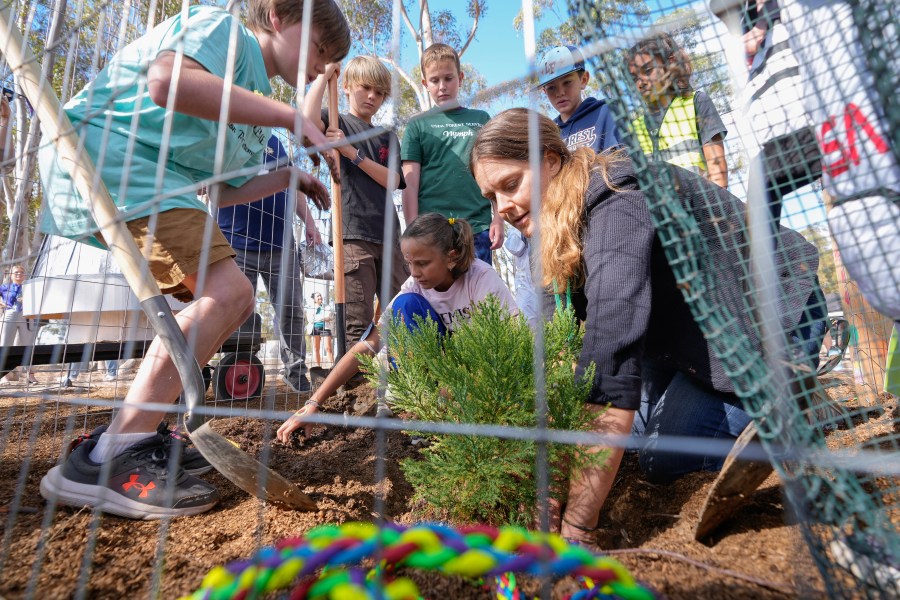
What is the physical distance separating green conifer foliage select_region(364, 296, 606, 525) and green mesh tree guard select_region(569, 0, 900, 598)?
354 mm

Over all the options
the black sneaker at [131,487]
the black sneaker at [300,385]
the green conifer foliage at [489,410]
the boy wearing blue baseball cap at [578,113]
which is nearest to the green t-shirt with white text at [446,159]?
the boy wearing blue baseball cap at [578,113]

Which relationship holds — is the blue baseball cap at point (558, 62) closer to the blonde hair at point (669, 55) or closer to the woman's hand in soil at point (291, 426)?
the blonde hair at point (669, 55)

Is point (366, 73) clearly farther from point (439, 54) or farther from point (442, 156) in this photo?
point (442, 156)

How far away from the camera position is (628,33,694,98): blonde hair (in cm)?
91

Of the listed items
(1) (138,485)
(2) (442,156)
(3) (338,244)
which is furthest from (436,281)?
(1) (138,485)

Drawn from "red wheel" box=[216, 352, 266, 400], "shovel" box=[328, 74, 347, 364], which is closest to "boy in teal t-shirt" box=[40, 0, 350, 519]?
"shovel" box=[328, 74, 347, 364]

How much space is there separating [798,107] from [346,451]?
1783 millimetres

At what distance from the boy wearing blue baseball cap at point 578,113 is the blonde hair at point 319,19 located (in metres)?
1.05

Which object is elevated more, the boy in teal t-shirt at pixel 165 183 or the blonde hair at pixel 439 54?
the blonde hair at pixel 439 54

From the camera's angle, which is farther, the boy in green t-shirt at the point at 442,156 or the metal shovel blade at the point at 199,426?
the boy in green t-shirt at the point at 442,156

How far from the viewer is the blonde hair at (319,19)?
1.52 metres

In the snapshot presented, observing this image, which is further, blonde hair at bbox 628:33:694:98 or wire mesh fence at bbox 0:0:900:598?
blonde hair at bbox 628:33:694:98

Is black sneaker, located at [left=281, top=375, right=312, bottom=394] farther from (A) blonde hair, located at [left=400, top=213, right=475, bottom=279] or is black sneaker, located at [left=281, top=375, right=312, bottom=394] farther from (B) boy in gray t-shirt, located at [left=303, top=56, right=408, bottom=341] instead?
(A) blonde hair, located at [left=400, top=213, right=475, bottom=279]

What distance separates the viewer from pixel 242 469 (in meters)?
1.23
